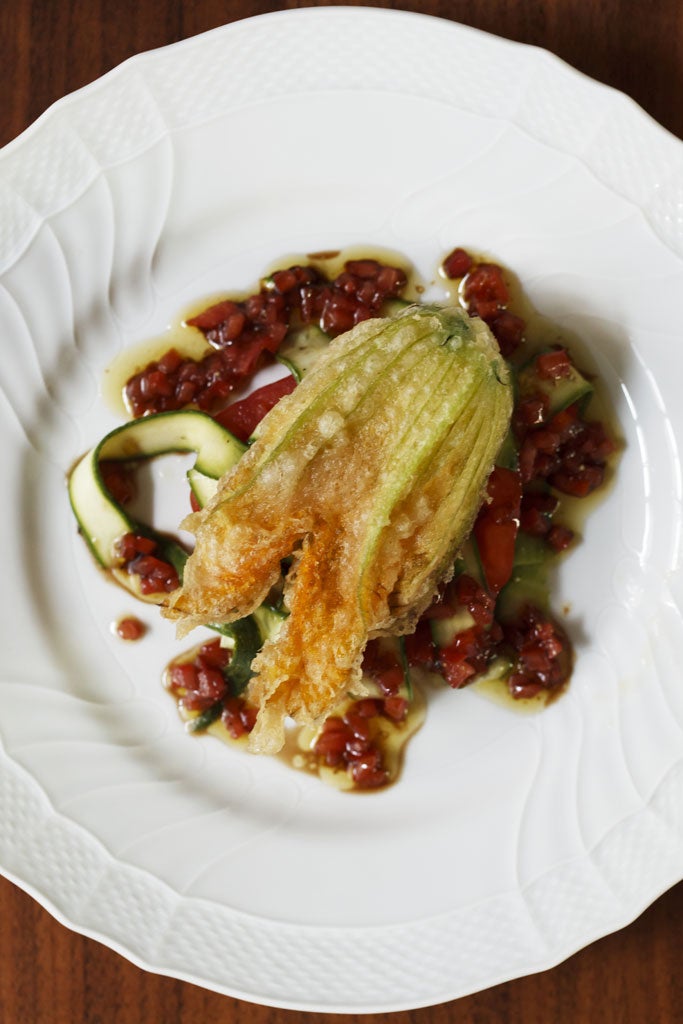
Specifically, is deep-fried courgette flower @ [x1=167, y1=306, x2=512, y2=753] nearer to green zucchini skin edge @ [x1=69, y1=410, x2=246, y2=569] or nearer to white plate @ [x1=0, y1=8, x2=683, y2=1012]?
green zucchini skin edge @ [x1=69, y1=410, x2=246, y2=569]

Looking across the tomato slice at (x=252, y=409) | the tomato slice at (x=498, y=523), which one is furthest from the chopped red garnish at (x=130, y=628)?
the tomato slice at (x=498, y=523)

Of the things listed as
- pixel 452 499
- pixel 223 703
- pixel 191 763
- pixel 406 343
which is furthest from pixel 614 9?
pixel 191 763

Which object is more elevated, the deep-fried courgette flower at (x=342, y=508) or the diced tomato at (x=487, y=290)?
the diced tomato at (x=487, y=290)

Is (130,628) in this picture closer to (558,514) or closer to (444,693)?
(444,693)

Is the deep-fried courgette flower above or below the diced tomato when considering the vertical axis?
below

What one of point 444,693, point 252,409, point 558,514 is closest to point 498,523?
point 558,514

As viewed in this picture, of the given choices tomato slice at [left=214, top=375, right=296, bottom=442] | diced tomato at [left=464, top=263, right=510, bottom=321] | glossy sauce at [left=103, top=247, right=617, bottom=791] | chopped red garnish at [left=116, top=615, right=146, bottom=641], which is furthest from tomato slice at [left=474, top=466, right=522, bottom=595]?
chopped red garnish at [left=116, top=615, right=146, bottom=641]

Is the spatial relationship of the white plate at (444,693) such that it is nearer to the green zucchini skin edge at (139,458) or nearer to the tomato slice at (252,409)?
the green zucchini skin edge at (139,458)
